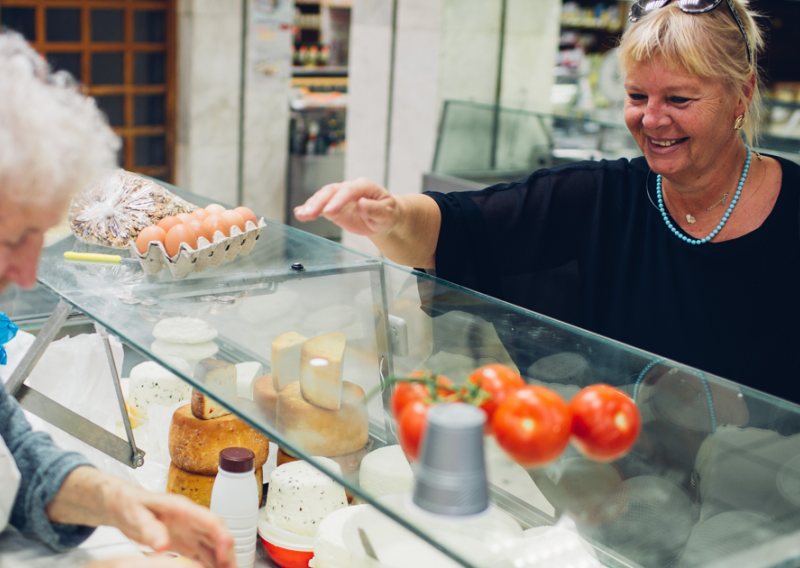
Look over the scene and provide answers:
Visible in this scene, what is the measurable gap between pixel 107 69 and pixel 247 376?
549cm

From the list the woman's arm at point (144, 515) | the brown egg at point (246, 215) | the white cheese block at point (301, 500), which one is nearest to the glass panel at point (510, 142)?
the brown egg at point (246, 215)

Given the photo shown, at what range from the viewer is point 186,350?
4.32 ft

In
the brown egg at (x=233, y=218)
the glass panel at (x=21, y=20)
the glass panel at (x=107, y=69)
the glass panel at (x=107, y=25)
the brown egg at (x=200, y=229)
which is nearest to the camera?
the brown egg at (x=200, y=229)

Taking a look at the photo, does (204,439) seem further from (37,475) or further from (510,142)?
(510,142)

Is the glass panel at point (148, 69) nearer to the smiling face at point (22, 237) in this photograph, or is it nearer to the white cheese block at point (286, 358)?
the white cheese block at point (286, 358)

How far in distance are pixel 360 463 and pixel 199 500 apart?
68 cm

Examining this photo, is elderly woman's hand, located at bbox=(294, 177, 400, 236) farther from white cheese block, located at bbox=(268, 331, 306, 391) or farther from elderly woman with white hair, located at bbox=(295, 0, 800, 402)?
white cheese block, located at bbox=(268, 331, 306, 391)

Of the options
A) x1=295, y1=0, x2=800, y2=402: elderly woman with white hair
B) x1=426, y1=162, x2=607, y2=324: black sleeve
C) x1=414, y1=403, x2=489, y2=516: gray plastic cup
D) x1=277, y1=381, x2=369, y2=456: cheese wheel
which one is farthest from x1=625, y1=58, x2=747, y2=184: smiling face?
x1=414, y1=403, x2=489, y2=516: gray plastic cup

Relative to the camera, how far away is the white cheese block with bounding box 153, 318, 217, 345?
A: 1.34 m

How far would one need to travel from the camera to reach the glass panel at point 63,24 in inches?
220

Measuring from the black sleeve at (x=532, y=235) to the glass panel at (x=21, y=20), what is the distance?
15.9 feet

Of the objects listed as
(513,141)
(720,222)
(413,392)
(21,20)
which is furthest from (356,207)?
(21,20)

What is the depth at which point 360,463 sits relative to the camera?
1.11 metres

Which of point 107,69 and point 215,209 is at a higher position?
point 107,69
